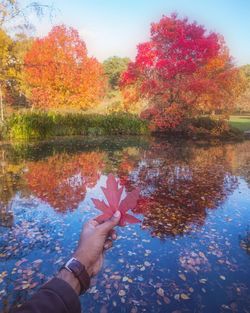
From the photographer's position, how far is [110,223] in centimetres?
135

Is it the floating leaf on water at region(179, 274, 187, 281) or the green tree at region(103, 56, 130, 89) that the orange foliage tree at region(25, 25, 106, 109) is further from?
the green tree at region(103, 56, 130, 89)

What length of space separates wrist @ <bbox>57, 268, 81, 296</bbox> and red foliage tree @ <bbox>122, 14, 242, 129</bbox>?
18.7m

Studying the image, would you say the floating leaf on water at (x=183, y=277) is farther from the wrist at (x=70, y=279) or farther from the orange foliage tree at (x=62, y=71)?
the orange foliage tree at (x=62, y=71)

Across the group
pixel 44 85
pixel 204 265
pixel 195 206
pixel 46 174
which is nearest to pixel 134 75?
pixel 44 85

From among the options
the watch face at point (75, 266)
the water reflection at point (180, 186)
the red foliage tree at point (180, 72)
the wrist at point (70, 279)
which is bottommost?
the water reflection at point (180, 186)

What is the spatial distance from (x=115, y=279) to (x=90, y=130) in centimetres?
1892

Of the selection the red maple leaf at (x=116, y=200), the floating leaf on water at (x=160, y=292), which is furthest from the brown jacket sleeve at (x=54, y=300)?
the floating leaf on water at (x=160, y=292)

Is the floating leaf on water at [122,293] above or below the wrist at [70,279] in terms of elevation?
below

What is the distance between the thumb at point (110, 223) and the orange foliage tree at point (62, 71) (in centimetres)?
2397

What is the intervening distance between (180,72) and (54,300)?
65.2ft

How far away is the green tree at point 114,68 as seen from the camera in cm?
4981

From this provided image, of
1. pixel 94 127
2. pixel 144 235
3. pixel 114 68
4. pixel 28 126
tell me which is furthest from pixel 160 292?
pixel 114 68

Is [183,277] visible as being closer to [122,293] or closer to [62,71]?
[122,293]

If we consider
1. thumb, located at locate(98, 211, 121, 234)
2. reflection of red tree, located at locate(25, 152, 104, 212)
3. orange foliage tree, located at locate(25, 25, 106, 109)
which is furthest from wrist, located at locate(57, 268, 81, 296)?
orange foliage tree, located at locate(25, 25, 106, 109)
